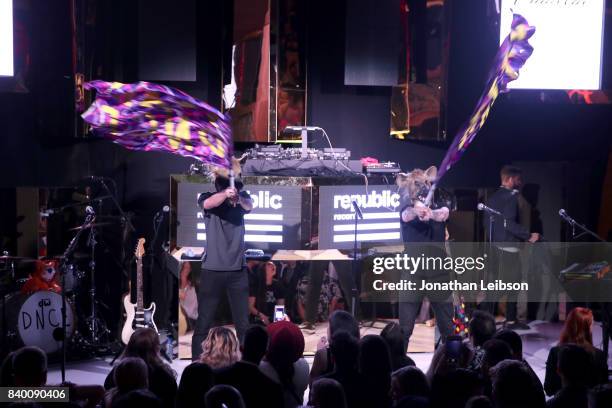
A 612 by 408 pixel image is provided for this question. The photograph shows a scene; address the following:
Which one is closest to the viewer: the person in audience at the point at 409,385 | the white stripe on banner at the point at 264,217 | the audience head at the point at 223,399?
the audience head at the point at 223,399

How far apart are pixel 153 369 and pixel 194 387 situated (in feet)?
2.80

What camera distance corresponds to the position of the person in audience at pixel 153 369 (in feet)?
17.6

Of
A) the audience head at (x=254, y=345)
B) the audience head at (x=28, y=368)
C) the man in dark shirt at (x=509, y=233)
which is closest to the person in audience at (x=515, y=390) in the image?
the audience head at (x=254, y=345)

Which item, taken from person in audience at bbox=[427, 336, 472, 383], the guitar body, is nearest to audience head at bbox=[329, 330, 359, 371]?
person in audience at bbox=[427, 336, 472, 383]

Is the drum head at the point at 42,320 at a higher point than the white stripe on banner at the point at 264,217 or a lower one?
lower

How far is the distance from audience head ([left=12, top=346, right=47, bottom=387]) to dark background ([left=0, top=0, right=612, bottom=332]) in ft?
16.2

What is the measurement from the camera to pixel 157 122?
7000 mm

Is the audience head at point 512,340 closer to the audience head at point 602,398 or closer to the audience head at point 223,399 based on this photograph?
the audience head at point 602,398

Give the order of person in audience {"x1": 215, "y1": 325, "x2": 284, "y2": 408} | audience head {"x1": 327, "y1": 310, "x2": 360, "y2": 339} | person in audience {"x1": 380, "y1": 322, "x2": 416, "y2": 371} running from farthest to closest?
1. audience head {"x1": 327, "y1": 310, "x2": 360, "y2": 339}
2. person in audience {"x1": 380, "y1": 322, "x2": 416, "y2": 371}
3. person in audience {"x1": 215, "y1": 325, "x2": 284, "y2": 408}

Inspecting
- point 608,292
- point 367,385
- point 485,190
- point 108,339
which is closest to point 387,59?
point 485,190

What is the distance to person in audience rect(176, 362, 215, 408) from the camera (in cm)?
490

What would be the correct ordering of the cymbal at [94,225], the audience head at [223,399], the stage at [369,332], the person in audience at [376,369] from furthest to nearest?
the cymbal at [94,225] < the stage at [369,332] < the person in audience at [376,369] < the audience head at [223,399]

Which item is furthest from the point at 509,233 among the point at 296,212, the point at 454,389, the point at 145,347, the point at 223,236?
the point at 454,389

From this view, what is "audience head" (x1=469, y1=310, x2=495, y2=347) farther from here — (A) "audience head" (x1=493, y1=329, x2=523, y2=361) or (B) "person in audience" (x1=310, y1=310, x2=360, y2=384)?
(B) "person in audience" (x1=310, y1=310, x2=360, y2=384)
